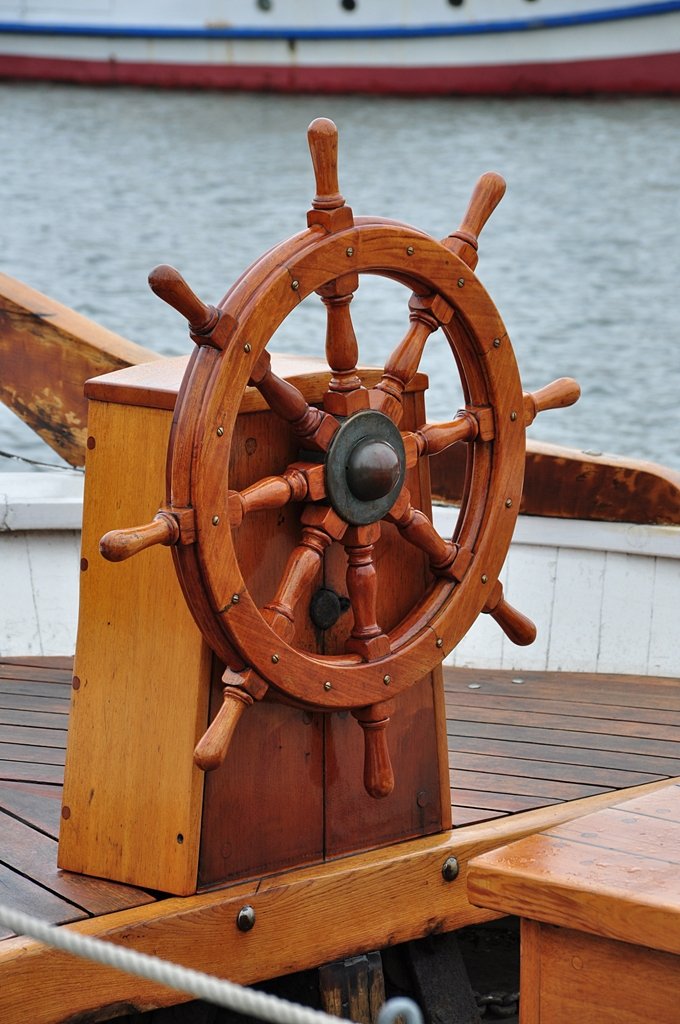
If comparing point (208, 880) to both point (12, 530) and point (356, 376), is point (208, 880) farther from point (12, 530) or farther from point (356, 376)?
point (12, 530)

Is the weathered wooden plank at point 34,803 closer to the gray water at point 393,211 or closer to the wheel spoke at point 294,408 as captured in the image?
the wheel spoke at point 294,408

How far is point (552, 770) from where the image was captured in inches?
94.9

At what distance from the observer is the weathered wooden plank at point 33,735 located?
8.02 ft

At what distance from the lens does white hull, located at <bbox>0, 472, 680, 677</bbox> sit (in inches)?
120

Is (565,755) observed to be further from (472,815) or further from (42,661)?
(42,661)

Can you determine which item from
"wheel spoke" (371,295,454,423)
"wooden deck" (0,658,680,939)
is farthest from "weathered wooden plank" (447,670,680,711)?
"wheel spoke" (371,295,454,423)

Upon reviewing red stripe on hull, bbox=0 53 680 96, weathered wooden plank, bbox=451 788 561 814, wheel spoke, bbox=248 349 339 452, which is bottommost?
weathered wooden plank, bbox=451 788 561 814

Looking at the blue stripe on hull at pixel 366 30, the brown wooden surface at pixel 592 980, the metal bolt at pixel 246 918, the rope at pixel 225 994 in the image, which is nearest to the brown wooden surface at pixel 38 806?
the metal bolt at pixel 246 918

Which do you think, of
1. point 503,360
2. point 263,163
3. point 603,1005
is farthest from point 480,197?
point 263,163

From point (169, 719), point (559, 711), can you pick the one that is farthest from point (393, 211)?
point (169, 719)

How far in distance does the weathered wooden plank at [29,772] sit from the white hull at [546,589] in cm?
72

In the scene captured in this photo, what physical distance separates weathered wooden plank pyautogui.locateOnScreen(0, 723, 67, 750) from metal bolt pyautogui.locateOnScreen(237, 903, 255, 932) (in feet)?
1.86

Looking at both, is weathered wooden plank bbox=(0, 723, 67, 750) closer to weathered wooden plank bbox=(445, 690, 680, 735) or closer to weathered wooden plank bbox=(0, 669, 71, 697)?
weathered wooden plank bbox=(0, 669, 71, 697)

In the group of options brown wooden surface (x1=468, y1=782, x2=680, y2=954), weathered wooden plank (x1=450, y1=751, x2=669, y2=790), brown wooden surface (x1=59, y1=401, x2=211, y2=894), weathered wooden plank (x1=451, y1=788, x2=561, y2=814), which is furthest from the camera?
weathered wooden plank (x1=450, y1=751, x2=669, y2=790)
